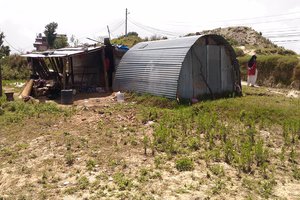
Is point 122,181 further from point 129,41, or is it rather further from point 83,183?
point 129,41


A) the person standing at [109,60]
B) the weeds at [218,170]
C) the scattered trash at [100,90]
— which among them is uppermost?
the person standing at [109,60]

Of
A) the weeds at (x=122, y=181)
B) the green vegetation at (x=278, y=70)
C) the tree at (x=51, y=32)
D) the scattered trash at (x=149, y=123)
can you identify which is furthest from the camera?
the tree at (x=51, y=32)

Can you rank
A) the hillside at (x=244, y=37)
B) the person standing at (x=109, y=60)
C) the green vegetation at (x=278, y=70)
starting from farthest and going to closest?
1. the hillside at (x=244, y=37)
2. the green vegetation at (x=278, y=70)
3. the person standing at (x=109, y=60)

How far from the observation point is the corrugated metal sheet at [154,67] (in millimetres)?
13531

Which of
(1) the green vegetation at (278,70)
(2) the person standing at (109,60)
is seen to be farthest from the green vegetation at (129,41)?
(2) the person standing at (109,60)

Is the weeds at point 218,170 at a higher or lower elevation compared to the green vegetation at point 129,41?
lower

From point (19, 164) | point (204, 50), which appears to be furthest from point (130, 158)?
point (204, 50)

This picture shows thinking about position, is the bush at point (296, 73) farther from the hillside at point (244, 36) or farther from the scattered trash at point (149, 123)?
the hillside at point (244, 36)

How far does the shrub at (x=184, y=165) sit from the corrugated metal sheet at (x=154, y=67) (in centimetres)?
623

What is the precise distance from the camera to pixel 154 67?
1463 cm

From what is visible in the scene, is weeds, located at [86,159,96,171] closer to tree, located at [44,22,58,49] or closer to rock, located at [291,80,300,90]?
rock, located at [291,80,300,90]

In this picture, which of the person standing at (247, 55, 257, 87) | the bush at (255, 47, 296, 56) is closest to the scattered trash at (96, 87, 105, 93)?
the person standing at (247, 55, 257, 87)

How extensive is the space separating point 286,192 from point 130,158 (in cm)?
328

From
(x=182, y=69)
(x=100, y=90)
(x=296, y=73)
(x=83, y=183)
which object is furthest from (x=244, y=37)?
(x=83, y=183)
